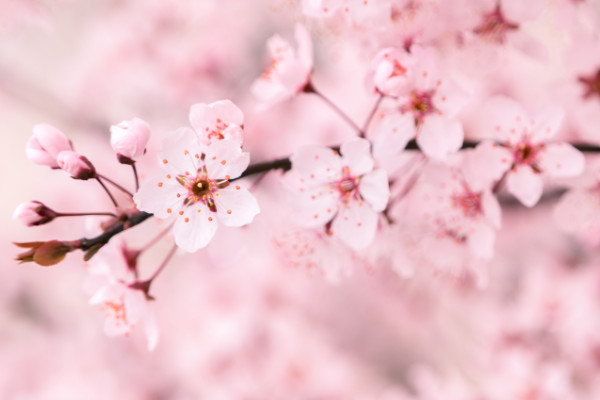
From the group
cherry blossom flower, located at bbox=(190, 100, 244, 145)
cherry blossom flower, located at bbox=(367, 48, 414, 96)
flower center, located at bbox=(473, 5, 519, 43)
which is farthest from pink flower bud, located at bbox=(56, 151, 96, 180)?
flower center, located at bbox=(473, 5, 519, 43)

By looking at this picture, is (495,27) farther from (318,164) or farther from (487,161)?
(318,164)

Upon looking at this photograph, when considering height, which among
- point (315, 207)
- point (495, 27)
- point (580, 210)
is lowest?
point (580, 210)

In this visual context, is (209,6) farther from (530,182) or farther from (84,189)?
(530,182)

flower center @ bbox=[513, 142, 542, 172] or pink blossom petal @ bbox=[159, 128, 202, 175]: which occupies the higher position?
pink blossom petal @ bbox=[159, 128, 202, 175]

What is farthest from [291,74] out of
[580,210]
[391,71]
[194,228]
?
[580,210]

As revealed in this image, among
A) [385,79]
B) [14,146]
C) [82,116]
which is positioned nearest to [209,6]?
[82,116]

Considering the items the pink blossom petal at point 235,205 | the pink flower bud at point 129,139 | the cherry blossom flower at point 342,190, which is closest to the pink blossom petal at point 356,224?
the cherry blossom flower at point 342,190

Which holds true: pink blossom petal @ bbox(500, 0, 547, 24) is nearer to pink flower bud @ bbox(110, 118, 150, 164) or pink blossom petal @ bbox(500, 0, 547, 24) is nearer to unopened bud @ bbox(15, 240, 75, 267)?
pink flower bud @ bbox(110, 118, 150, 164)

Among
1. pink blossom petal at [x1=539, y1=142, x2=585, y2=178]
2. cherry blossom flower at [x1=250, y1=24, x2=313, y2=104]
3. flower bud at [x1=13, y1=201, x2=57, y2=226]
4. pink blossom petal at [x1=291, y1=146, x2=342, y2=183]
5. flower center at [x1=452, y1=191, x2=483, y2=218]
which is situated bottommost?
flower center at [x1=452, y1=191, x2=483, y2=218]
